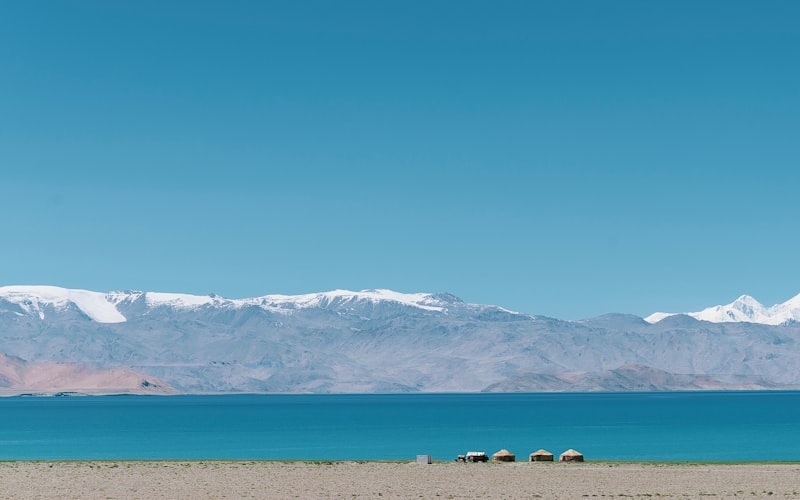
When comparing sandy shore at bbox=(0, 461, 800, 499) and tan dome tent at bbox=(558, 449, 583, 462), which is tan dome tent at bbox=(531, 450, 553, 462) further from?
sandy shore at bbox=(0, 461, 800, 499)

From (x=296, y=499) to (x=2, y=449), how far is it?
6984cm

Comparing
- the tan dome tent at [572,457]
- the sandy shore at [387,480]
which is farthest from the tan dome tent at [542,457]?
the sandy shore at [387,480]

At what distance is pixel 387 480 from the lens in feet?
199

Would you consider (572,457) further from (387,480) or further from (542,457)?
(387,480)

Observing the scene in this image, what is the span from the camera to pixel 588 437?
444 feet

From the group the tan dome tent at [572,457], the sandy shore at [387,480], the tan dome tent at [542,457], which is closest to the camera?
the sandy shore at [387,480]

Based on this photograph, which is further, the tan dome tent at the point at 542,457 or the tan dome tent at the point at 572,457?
the tan dome tent at the point at 542,457

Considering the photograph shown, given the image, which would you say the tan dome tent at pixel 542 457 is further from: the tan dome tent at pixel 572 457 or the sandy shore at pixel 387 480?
the sandy shore at pixel 387 480

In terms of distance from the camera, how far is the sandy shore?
2108 inches

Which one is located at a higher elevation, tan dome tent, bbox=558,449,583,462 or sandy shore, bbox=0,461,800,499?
tan dome tent, bbox=558,449,583,462

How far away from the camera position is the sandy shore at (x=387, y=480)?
53.5 m

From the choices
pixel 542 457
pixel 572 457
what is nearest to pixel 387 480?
pixel 542 457

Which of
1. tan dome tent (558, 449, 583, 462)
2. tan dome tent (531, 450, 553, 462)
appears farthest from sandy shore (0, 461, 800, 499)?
tan dome tent (531, 450, 553, 462)

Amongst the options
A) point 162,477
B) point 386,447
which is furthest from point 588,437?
point 162,477
